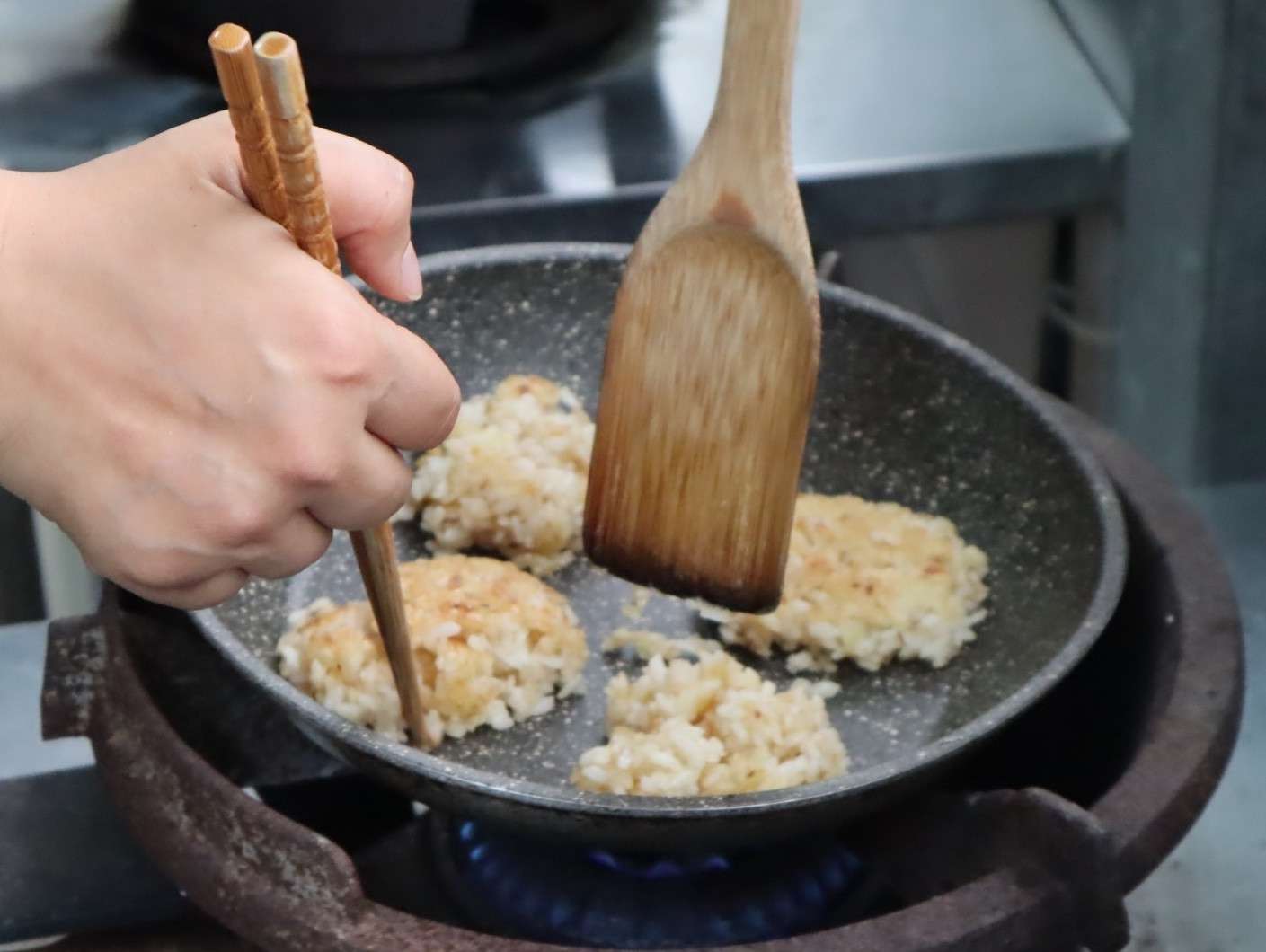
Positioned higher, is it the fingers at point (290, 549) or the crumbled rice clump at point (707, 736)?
the fingers at point (290, 549)

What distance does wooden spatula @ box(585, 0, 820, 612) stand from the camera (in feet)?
3.22

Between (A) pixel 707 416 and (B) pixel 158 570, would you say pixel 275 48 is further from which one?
(A) pixel 707 416

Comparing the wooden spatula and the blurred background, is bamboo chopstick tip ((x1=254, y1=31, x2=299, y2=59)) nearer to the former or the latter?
the wooden spatula

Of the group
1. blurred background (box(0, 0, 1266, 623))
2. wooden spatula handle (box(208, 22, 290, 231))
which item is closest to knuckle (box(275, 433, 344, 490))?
wooden spatula handle (box(208, 22, 290, 231))

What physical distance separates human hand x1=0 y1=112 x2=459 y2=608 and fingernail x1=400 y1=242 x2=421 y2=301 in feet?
0.27

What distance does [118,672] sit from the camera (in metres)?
1.05

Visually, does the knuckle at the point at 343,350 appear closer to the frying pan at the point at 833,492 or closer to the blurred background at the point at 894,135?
the frying pan at the point at 833,492

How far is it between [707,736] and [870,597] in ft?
0.67

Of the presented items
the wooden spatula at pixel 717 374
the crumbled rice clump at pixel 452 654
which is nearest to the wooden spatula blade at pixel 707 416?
the wooden spatula at pixel 717 374

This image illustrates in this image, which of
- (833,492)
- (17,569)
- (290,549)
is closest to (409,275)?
(290,549)

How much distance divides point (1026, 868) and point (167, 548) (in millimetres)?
524

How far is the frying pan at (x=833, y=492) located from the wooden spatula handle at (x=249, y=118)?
36 centimetres

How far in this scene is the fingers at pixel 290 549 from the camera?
31.3 inches

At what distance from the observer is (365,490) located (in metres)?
0.80
